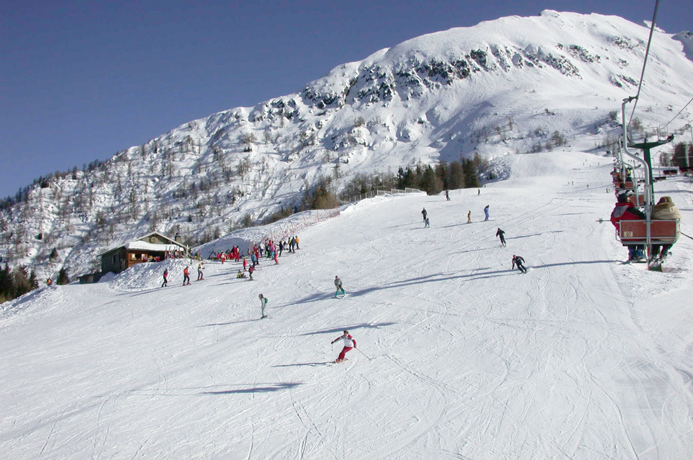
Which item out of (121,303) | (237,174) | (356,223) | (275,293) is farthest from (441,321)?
(237,174)

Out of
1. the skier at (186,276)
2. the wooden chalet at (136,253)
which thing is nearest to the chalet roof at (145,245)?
the wooden chalet at (136,253)

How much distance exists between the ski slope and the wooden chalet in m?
14.4

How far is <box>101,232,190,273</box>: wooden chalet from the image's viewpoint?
1548 inches

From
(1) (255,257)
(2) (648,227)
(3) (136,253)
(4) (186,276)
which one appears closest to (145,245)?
(3) (136,253)

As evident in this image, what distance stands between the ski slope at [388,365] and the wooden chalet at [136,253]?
14.4m

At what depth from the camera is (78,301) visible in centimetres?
2770

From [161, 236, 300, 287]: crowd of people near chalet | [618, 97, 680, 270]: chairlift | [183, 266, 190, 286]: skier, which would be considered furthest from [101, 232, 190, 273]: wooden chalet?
[618, 97, 680, 270]: chairlift

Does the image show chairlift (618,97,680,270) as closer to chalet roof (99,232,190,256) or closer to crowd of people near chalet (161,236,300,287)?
crowd of people near chalet (161,236,300,287)

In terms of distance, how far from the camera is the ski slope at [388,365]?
26.6ft

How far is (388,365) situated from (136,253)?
118ft

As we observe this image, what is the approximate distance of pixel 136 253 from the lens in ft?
134

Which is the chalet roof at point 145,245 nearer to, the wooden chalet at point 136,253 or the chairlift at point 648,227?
the wooden chalet at point 136,253

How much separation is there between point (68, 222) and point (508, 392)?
7694 inches

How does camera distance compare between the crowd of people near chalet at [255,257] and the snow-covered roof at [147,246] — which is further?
the snow-covered roof at [147,246]
